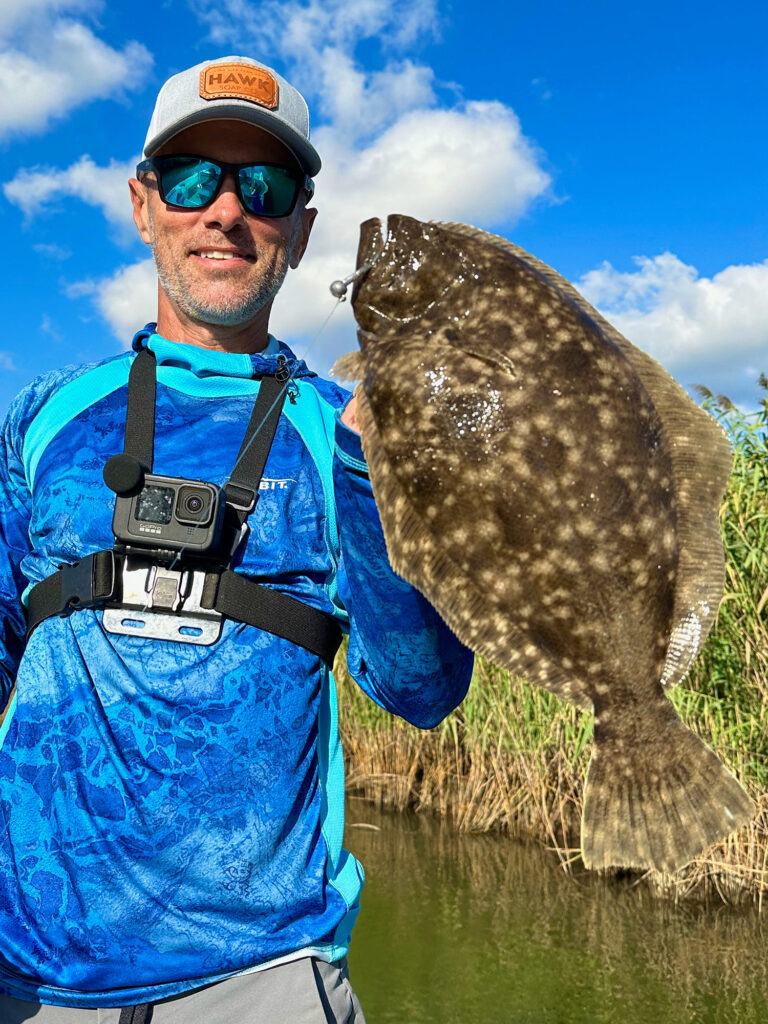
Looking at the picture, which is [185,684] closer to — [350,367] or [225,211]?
[350,367]

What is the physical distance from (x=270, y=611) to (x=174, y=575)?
228 millimetres

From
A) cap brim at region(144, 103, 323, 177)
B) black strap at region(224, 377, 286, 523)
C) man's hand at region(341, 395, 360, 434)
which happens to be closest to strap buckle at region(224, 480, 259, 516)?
black strap at region(224, 377, 286, 523)

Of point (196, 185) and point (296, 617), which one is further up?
point (196, 185)

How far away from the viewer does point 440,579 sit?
175cm

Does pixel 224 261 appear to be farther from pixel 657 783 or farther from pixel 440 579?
pixel 657 783

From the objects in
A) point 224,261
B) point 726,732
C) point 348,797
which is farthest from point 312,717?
point 348,797

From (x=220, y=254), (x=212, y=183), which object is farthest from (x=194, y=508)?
(x=212, y=183)

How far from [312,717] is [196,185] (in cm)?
147

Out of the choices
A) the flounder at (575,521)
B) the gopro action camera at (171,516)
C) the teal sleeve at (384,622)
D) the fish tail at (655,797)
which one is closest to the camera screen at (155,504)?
the gopro action camera at (171,516)

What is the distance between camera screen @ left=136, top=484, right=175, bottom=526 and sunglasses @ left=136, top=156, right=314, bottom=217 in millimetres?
882

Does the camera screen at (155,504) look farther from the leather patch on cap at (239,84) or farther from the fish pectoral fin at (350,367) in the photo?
the leather patch on cap at (239,84)

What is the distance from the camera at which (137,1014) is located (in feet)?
5.83

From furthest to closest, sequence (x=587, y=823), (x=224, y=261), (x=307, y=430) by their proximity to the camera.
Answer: (x=224, y=261), (x=307, y=430), (x=587, y=823)

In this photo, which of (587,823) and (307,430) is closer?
(587,823)
